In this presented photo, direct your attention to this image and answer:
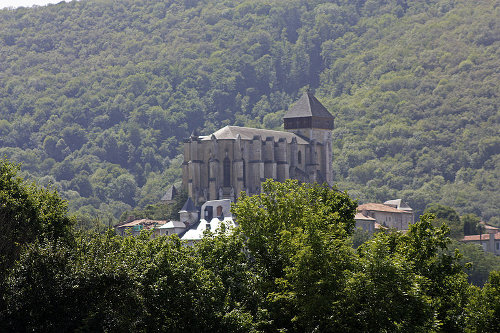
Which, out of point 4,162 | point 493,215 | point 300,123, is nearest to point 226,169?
point 300,123

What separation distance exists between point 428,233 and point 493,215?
144m

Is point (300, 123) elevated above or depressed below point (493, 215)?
above

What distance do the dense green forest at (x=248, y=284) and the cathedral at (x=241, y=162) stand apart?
283 feet

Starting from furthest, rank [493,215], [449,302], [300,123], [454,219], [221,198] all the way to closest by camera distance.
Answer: [493,215] < [300,123] < [454,219] < [221,198] < [449,302]

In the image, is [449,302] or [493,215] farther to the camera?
[493,215]

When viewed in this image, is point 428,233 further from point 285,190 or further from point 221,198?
point 221,198

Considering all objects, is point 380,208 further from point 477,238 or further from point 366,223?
→ point 477,238

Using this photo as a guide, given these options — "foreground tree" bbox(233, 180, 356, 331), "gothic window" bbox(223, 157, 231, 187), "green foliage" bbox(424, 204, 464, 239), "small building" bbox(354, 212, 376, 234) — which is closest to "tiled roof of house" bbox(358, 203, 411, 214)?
"green foliage" bbox(424, 204, 464, 239)

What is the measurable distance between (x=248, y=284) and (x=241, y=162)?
91.8m

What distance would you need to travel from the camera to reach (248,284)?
1752 inches

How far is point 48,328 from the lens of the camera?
3925 cm

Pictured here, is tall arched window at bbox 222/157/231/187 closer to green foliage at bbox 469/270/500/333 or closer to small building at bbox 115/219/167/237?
small building at bbox 115/219/167/237

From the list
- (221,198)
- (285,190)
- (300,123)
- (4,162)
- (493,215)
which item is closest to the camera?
(285,190)

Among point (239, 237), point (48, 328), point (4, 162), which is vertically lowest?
point (48, 328)
